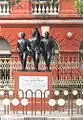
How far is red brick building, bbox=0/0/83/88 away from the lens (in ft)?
95.8

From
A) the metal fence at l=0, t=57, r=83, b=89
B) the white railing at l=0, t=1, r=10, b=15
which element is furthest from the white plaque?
the white railing at l=0, t=1, r=10, b=15

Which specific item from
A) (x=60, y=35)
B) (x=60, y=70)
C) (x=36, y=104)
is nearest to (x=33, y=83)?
(x=36, y=104)

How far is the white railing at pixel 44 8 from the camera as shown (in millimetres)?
29886

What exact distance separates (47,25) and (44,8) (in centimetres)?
118

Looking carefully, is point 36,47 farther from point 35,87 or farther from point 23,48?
point 35,87

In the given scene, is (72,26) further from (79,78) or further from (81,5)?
(81,5)

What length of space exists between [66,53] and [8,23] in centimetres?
326

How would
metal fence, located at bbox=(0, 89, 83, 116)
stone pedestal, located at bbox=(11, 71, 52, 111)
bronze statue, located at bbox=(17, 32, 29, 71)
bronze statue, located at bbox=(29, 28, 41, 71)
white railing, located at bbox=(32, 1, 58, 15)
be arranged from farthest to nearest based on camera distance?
1. white railing, located at bbox=(32, 1, 58, 15)
2. bronze statue, located at bbox=(17, 32, 29, 71)
3. bronze statue, located at bbox=(29, 28, 41, 71)
4. stone pedestal, located at bbox=(11, 71, 52, 111)
5. metal fence, located at bbox=(0, 89, 83, 116)

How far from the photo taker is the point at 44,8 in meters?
30.1

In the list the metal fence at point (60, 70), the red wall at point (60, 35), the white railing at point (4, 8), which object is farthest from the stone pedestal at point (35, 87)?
the white railing at point (4, 8)

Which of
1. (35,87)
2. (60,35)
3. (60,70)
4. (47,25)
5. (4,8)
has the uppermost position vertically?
(4,8)

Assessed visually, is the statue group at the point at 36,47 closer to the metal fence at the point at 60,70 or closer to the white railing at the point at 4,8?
the metal fence at the point at 60,70

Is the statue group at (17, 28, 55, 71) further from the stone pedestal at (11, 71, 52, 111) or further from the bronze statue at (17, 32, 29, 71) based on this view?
the stone pedestal at (11, 71, 52, 111)

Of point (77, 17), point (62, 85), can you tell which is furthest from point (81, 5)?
point (77, 17)
